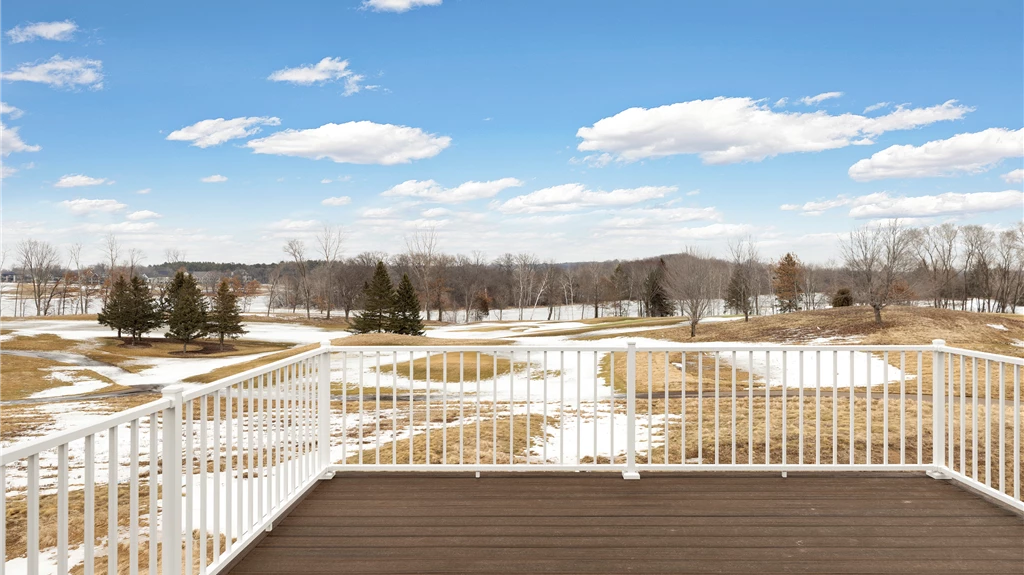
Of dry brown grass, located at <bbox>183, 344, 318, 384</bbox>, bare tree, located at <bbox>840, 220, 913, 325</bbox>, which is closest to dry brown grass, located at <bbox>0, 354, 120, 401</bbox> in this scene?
dry brown grass, located at <bbox>183, 344, 318, 384</bbox>

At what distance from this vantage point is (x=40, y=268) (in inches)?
1802

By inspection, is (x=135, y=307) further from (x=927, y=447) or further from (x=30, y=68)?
(x=927, y=447)

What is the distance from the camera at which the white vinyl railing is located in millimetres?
2182

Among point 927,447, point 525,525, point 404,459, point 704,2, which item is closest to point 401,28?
point 704,2

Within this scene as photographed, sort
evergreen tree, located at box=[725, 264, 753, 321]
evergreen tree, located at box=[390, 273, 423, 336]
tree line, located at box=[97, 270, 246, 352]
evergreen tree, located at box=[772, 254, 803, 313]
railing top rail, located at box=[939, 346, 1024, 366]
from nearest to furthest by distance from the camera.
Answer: railing top rail, located at box=[939, 346, 1024, 366]
evergreen tree, located at box=[390, 273, 423, 336]
tree line, located at box=[97, 270, 246, 352]
evergreen tree, located at box=[725, 264, 753, 321]
evergreen tree, located at box=[772, 254, 803, 313]

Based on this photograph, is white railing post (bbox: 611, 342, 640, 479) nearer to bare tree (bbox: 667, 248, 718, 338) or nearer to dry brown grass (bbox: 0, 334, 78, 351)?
bare tree (bbox: 667, 248, 718, 338)

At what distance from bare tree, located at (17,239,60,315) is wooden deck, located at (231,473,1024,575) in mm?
53293

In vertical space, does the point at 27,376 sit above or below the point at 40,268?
below

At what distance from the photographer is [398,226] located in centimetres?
4581

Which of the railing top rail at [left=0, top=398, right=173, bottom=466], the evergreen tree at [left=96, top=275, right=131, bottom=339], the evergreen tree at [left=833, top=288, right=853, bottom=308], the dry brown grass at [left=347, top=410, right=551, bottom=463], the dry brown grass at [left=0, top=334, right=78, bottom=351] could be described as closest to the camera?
the railing top rail at [left=0, top=398, right=173, bottom=466]

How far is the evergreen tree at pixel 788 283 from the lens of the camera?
126ft

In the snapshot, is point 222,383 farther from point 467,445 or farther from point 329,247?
point 329,247

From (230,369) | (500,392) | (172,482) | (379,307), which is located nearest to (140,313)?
(230,369)

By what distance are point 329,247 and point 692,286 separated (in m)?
28.4
